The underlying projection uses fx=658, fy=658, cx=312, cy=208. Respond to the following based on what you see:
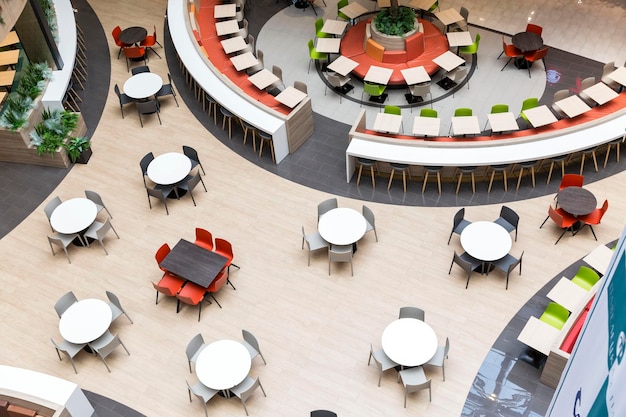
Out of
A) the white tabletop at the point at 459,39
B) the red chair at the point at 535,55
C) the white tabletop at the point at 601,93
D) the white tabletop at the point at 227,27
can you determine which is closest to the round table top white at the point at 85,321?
the white tabletop at the point at 227,27

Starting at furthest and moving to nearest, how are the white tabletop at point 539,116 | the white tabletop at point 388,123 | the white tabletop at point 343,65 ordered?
the white tabletop at point 343,65, the white tabletop at point 388,123, the white tabletop at point 539,116

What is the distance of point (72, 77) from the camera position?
14344 mm

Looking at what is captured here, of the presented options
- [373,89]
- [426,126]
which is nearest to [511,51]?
[373,89]

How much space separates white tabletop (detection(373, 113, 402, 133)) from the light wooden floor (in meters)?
1.47

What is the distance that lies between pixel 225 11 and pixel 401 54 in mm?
4176

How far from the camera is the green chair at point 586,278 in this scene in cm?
983

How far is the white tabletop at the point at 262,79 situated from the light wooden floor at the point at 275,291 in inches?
66.5

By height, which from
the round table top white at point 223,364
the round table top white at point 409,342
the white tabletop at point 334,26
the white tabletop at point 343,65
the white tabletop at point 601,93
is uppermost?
the white tabletop at point 601,93

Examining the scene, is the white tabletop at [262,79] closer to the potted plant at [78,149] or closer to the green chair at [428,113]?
the green chair at [428,113]

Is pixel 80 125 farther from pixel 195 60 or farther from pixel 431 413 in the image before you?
pixel 431 413

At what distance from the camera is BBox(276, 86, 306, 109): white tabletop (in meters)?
12.6

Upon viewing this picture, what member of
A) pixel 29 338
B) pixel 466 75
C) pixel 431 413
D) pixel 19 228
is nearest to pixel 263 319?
pixel 431 413

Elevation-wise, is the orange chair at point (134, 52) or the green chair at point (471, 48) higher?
the green chair at point (471, 48)

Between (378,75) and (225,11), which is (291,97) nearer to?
(378,75)
